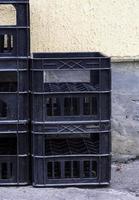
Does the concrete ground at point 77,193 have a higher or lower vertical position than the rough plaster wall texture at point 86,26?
lower

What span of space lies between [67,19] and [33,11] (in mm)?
359

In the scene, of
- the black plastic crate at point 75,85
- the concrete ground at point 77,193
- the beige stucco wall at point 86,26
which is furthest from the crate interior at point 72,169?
the beige stucco wall at point 86,26

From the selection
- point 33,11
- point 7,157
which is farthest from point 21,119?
point 33,11

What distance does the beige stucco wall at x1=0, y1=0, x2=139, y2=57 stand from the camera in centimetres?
604

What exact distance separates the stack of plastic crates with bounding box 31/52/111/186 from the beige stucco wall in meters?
0.79

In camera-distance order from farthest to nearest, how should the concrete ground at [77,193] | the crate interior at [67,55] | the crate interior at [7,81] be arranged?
the crate interior at [7,81] → the crate interior at [67,55] → the concrete ground at [77,193]

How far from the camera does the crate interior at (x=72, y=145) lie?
5.33 m

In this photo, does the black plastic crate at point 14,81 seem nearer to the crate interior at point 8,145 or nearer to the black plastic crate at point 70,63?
the black plastic crate at point 70,63

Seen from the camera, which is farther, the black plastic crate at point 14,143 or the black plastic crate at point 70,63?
the black plastic crate at point 14,143

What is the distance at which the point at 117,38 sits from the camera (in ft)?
20.1

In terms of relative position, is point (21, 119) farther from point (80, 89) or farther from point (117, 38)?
point (117, 38)

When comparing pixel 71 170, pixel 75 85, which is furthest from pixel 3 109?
pixel 71 170

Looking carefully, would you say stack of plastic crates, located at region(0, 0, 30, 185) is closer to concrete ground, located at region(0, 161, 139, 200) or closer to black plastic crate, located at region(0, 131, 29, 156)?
black plastic crate, located at region(0, 131, 29, 156)

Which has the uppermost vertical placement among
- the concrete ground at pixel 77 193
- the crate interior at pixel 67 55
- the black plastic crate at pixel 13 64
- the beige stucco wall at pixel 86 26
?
the beige stucco wall at pixel 86 26
